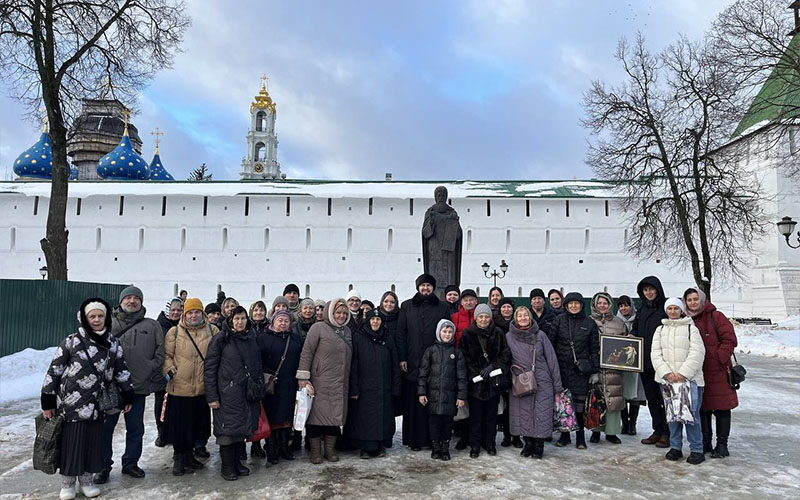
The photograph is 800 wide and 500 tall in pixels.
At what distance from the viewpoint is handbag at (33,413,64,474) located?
3.69 metres

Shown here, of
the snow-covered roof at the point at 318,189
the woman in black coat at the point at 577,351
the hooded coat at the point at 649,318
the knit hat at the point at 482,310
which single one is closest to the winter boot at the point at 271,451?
the knit hat at the point at 482,310

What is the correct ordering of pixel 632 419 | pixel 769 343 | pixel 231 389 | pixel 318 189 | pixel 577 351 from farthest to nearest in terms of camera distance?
1. pixel 318 189
2. pixel 769 343
3. pixel 632 419
4. pixel 577 351
5. pixel 231 389

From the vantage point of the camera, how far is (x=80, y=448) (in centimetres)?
378

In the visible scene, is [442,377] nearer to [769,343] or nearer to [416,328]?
[416,328]

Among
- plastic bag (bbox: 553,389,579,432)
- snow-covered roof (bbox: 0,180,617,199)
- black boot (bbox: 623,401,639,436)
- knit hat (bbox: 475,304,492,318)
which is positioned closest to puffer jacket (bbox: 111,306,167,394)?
knit hat (bbox: 475,304,492,318)

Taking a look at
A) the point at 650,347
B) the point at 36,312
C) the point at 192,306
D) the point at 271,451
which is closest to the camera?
the point at 192,306

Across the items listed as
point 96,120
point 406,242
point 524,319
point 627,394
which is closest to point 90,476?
point 524,319

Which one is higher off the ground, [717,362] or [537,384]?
[717,362]

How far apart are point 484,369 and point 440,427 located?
663mm

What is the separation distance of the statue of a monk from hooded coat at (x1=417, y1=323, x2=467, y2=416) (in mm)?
2583

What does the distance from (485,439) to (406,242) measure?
2354cm

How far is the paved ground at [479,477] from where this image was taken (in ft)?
13.2

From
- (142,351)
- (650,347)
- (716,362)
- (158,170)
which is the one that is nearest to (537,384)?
(650,347)

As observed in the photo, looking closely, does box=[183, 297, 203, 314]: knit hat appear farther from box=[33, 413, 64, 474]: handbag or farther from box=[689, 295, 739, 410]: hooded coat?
box=[689, 295, 739, 410]: hooded coat
